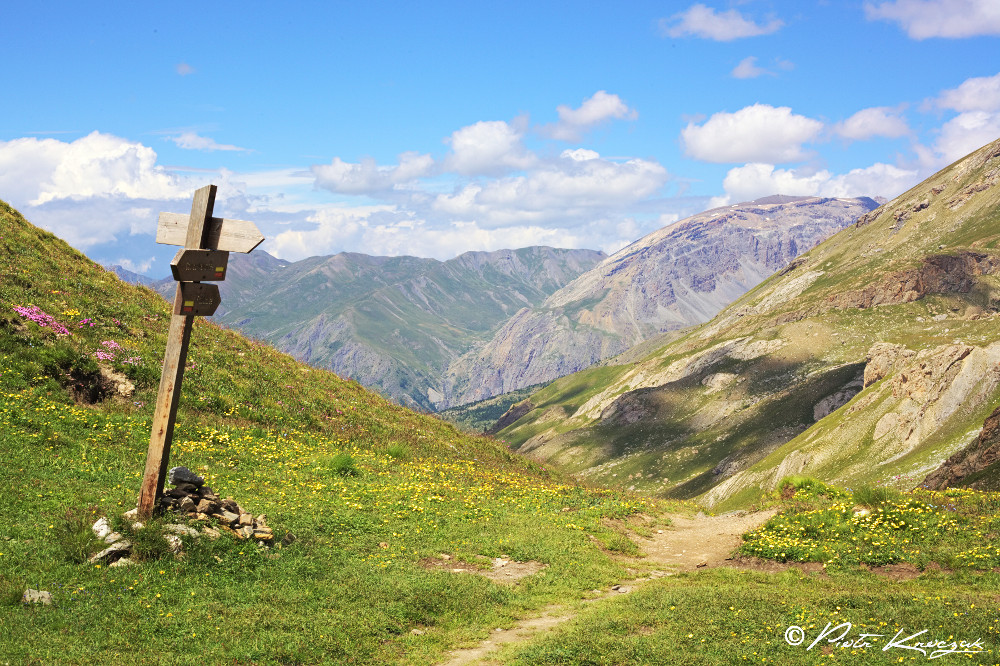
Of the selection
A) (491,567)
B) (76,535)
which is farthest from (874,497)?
(76,535)

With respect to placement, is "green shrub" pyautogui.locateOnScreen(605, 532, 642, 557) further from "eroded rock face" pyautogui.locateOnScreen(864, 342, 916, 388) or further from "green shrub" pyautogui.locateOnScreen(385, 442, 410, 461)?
"eroded rock face" pyautogui.locateOnScreen(864, 342, 916, 388)

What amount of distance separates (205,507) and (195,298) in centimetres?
541

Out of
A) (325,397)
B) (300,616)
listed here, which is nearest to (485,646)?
(300,616)

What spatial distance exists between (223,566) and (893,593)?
16.0 metres

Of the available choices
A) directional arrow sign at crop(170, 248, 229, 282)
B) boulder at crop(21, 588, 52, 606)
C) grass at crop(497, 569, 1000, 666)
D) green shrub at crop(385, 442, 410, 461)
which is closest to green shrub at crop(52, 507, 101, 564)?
boulder at crop(21, 588, 52, 606)

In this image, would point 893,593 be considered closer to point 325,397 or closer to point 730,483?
point 325,397

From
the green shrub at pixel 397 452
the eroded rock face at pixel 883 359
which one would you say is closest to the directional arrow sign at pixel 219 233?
the green shrub at pixel 397 452

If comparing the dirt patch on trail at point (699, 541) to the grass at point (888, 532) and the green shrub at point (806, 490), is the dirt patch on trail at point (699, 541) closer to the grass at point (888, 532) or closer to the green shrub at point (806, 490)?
the grass at point (888, 532)

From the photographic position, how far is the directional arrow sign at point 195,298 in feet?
50.7

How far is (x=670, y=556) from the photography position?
22.6m

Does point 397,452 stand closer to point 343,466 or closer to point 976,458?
point 343,466

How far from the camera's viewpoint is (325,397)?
1436 inches

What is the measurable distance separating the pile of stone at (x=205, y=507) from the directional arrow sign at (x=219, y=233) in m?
5.96

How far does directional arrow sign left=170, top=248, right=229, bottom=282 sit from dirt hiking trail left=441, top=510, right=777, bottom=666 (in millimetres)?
10245
